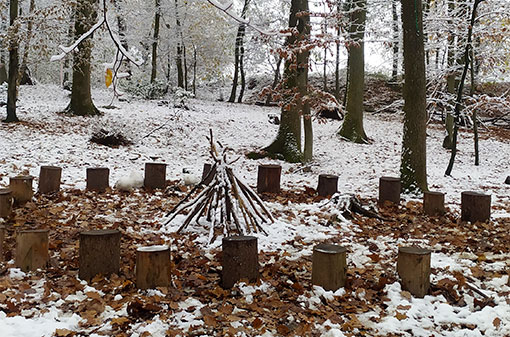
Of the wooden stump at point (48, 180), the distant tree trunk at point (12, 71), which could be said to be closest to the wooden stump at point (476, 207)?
the wooden stump at point (48, 180)

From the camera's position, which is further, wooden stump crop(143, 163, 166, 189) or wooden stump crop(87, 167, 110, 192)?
wooden stump crop(143, 163, 166, 189)

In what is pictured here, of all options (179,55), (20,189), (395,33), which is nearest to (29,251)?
(20,189)

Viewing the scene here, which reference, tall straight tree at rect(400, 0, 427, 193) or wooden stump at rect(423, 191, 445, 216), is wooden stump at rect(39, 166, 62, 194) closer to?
wooden stump at rect(423, 191, 445, 216)

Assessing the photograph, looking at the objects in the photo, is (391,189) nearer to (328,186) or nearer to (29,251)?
(328,186)

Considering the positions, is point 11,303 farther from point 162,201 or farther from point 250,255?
point 162,201

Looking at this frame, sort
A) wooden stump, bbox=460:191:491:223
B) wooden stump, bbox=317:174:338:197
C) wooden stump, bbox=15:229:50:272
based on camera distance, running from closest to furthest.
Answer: wooden stump, bbox=15:229:50:272 → wooden stump, bbox=460:191:491:223 → wooden stump, bbox=317:174:338:197

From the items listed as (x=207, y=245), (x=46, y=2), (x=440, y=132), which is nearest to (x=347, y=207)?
(x=207, y=245)

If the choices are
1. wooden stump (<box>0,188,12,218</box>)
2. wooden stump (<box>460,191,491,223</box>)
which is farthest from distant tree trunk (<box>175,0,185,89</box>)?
wooden stump (<box>460,191,491,223</box>)

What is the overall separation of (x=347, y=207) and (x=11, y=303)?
15.3 feet

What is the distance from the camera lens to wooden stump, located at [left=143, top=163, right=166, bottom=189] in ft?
26.4

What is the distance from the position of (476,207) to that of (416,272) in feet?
10.2

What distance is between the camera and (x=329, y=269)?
3969mm

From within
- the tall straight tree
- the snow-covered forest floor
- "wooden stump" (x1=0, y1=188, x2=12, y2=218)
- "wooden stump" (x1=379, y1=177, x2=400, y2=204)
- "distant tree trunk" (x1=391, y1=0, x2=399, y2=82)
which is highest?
"distant tree trunk" (x1=391, y1=0, x2=399, y2=82)

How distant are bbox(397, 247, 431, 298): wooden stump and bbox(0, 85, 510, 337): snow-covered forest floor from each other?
0.09 m
